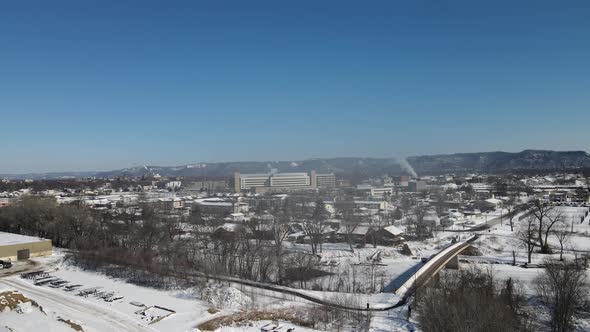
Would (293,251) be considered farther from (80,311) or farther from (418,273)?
(80,311)

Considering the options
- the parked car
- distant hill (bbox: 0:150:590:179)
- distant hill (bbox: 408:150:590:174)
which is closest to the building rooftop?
the parked car

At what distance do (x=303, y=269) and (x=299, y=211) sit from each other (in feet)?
66.0

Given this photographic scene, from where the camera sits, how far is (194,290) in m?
15.7

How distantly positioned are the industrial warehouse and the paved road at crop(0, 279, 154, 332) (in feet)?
17.3

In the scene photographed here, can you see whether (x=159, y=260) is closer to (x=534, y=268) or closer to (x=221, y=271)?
(x=221, y=271)

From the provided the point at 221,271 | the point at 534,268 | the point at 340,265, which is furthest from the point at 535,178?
the point at 221,271

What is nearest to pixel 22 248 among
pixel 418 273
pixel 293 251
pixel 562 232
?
pixel 293 251

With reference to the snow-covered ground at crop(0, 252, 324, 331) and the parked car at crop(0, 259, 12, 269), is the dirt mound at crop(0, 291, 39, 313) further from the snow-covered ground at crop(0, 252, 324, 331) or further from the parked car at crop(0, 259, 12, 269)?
the parked car at crop(0, 259, 12, 269)

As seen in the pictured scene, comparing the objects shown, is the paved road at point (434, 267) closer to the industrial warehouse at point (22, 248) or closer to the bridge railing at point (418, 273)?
the bridge railing at point (418, 273)

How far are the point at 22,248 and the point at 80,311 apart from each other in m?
11.0

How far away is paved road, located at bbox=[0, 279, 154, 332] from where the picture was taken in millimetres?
12031

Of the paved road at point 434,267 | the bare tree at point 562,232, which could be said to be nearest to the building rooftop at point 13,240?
the paved road at point 434,267

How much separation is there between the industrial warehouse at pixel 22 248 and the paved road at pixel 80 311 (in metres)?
5.27

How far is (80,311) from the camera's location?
44.0 feet
